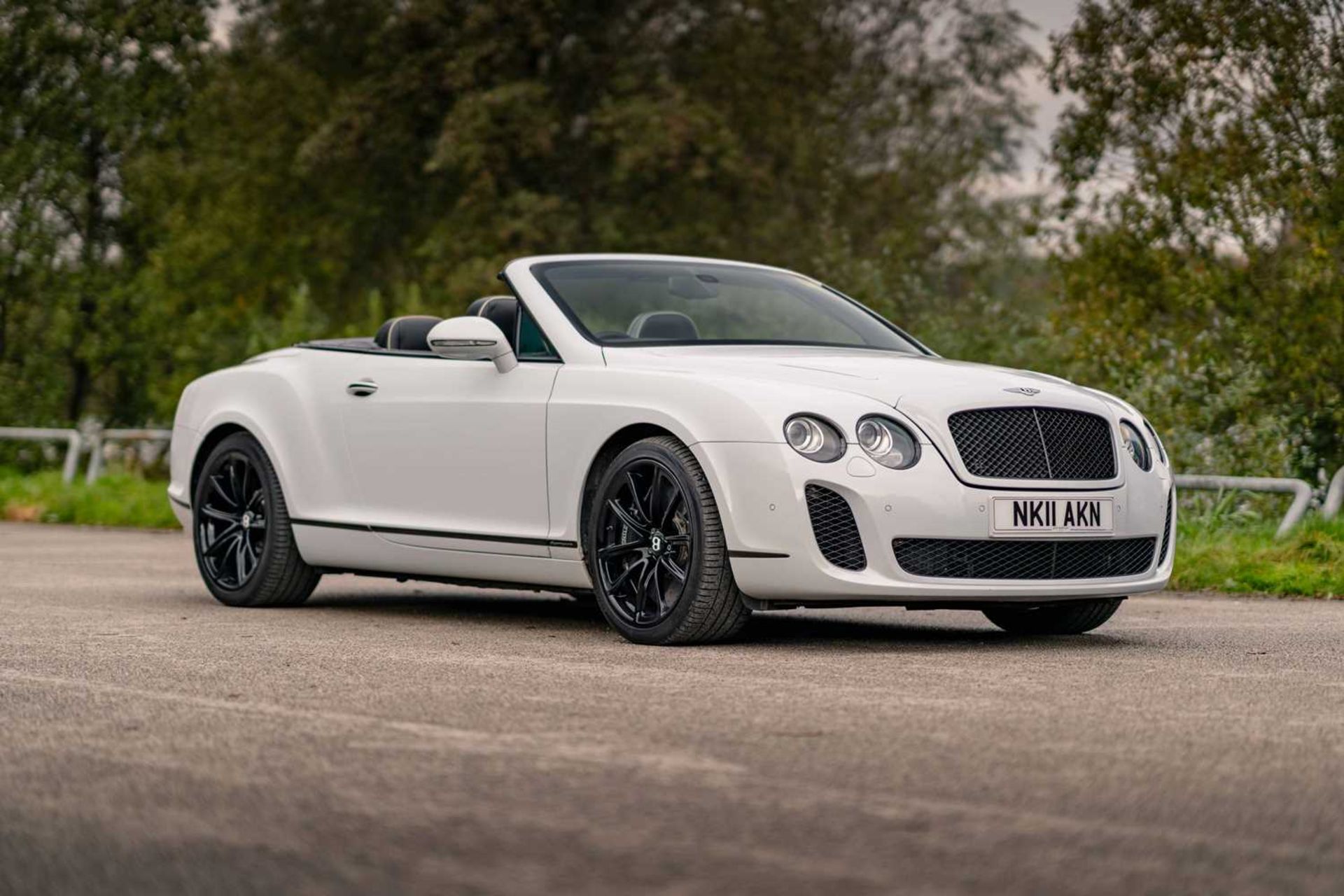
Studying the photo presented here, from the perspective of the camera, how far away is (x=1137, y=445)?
26.8 ft

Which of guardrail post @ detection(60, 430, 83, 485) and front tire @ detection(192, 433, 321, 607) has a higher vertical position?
front tire @ detection(192, 433, 321, 607)

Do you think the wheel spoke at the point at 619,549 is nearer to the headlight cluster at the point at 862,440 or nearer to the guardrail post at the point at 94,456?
the headlight cluster at the point at 862,440

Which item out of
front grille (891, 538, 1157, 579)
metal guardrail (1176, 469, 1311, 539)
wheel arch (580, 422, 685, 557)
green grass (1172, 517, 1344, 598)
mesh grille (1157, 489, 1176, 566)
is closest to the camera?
front grille (891, 538, 1157, 579)

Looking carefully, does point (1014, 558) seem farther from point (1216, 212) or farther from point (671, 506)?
point (1216, 212)

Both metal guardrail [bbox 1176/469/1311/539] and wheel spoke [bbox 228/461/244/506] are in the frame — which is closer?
wheel spoke [bbox 228/461/244/506]

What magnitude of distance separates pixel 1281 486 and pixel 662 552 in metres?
5.87

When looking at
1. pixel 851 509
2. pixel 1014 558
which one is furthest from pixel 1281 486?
pixel 851 509

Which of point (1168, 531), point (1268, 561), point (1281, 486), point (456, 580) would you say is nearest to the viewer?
point (1168, 531)

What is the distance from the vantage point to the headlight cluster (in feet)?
24.2

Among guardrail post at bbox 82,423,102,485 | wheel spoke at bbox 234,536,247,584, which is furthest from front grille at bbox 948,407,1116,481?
guardrail post at bbox 82,423,102,485

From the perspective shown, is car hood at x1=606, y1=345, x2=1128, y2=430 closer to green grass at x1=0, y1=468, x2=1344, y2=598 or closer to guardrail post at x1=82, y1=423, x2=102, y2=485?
green grass at x1=0, y1=468, x2=1344, y2=598

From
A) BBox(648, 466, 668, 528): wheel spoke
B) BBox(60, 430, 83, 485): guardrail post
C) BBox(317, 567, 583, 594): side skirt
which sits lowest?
BBox(60, 430, 83, 485): guardrail post

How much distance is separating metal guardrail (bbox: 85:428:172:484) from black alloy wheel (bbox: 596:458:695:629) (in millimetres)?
13339

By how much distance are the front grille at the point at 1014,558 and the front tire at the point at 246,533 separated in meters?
3.39
